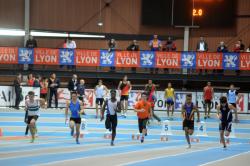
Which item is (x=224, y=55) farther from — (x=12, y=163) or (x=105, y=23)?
(x=12, y=163)

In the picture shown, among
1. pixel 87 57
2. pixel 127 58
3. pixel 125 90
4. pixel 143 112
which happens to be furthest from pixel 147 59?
pixel 143 112

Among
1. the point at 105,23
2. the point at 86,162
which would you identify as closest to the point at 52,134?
the point at 86,162

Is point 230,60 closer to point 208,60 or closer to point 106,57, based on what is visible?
point 208,60

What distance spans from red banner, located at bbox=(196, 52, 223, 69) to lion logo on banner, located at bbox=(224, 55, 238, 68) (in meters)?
0.33

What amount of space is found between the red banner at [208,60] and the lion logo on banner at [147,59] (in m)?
2.53

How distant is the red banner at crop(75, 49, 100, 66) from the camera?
3262 cm

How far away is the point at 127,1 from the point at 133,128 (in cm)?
1424

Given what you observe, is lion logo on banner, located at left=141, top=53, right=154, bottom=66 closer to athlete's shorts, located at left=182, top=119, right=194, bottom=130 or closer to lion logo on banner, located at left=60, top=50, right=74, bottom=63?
lion logo on banner, located at left=60, top=50, right=74, bottom=63

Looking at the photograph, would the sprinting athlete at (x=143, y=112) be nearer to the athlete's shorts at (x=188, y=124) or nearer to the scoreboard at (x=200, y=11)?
the athlete's shorts at (x=188, y=124)

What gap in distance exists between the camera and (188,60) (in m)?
32.3

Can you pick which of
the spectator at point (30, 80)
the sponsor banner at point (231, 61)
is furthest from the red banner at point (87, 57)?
the sponsor banner at point (231, 61)

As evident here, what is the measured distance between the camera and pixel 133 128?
2661 cm

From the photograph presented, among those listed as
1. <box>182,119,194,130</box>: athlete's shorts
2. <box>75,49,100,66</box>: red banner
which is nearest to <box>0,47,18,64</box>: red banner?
<box>75,49,100,66</box>: red banner

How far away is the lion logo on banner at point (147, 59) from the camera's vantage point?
106 feet
